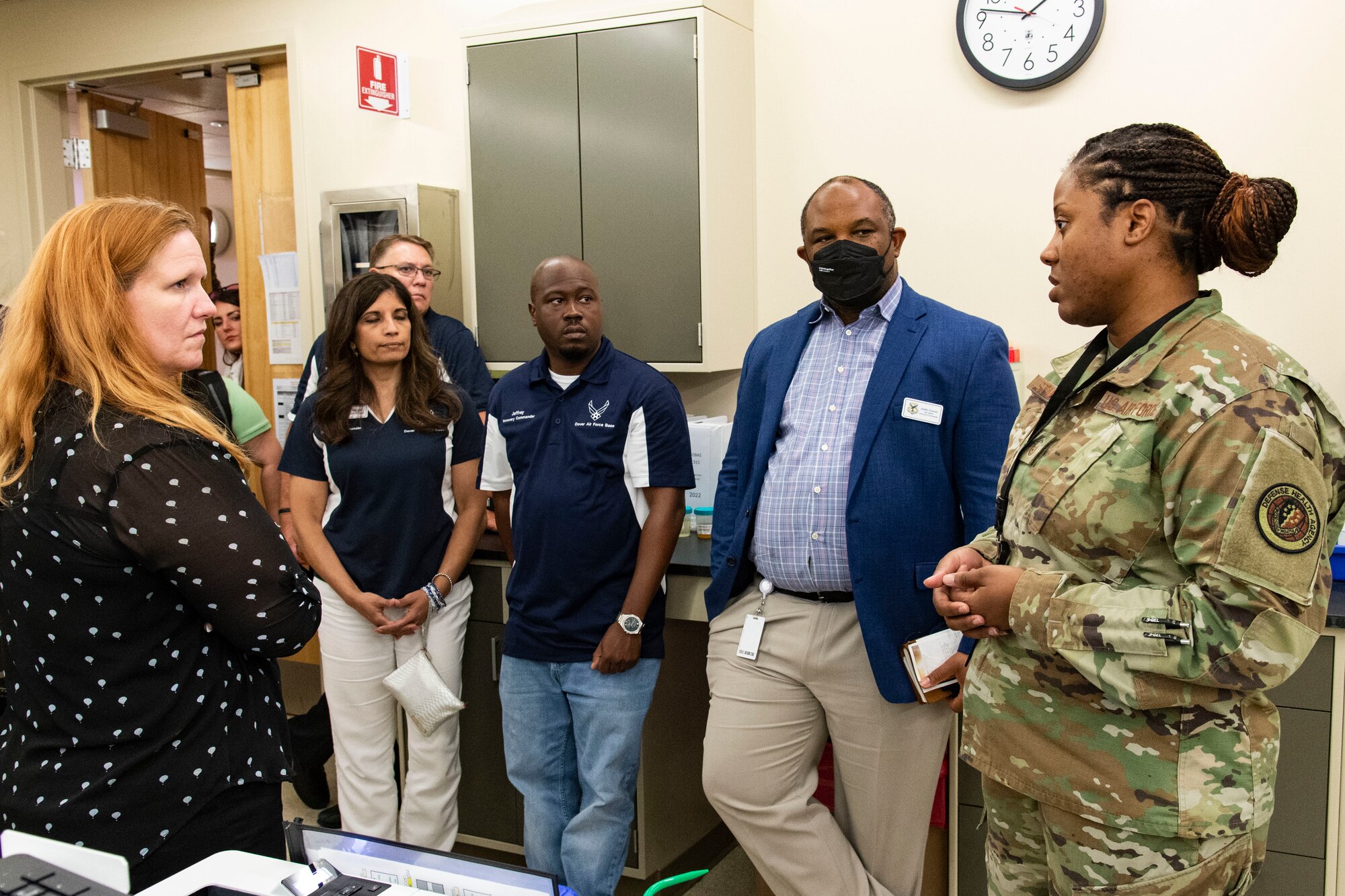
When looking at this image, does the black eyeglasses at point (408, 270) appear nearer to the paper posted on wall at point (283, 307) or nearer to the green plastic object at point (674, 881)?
the paper posted on wall at point (283, 307)

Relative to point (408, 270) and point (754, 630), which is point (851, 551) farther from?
point (408, 270)

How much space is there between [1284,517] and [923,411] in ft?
2.72

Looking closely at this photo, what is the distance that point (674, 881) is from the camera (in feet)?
9.12

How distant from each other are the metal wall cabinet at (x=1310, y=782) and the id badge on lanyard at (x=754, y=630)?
104cm

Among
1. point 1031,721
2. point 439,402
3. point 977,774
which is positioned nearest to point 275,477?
point 439,402

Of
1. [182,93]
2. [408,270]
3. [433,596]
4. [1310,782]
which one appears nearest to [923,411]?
[1310,782]

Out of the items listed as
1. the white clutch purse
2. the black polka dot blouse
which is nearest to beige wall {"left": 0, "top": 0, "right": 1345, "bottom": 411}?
the white clutch purse

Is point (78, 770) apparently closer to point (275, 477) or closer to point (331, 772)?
point (275, 477)

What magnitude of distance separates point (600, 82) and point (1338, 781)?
A: 258cm

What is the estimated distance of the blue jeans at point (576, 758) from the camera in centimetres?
248

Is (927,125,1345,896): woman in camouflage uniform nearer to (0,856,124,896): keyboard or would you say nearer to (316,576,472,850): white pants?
(0,856,124,896): keyboard

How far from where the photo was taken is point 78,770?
4.49 ft

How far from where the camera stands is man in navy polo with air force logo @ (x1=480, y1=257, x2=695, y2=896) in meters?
2.44

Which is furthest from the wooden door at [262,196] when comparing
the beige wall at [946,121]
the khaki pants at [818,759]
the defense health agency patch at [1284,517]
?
the defense health agency patch at [1284,517]
